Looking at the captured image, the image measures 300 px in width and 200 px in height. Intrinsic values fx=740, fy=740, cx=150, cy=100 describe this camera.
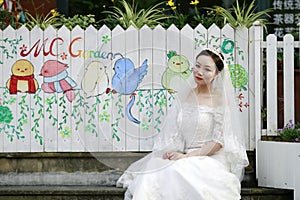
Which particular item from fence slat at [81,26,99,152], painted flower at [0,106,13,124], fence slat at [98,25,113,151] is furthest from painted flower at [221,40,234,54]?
painted flower at [0,106,13,124]

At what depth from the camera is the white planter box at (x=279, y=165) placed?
19.5 ft

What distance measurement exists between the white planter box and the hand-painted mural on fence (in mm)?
733

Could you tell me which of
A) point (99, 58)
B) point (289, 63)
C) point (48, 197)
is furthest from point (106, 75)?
point (289, 63)

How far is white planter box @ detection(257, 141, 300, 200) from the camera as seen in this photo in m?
5.95

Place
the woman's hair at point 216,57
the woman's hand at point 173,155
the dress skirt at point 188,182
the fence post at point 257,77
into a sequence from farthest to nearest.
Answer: the fence post at point 257,77, the woman's hair at point 216,57, the woman's hand at point 173,155, the dress skirt at point 188,182

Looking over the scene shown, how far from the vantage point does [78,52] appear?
21.4 ft

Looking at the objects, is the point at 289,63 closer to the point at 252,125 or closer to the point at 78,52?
the point at 252,125

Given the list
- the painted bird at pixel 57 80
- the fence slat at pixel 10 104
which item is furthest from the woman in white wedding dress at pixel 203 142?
the fence slat at pixel 10 104

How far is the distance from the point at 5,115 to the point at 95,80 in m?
0.85

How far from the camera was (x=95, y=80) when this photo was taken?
6.51 meters

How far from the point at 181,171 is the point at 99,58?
1.49 meters

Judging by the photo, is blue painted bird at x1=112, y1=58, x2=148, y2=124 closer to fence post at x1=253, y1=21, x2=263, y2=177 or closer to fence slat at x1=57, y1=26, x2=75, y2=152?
fence slat at x1=57, y1=26, x2=75, y2=152

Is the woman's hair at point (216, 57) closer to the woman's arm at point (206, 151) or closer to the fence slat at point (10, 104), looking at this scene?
the woman's arm at point (206, 151)

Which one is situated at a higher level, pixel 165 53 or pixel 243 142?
pixel 165 53
